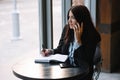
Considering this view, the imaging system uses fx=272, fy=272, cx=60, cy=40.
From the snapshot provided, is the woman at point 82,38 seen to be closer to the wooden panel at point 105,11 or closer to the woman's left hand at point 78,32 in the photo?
the woman's left hand at point 78,32

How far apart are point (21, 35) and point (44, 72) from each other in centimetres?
107

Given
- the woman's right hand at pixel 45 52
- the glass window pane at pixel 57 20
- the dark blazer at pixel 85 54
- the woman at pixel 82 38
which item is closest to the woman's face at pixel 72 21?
the woman at pixel 82 38

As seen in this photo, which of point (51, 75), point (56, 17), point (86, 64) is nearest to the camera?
point (51, 75)

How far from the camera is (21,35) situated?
332 cm

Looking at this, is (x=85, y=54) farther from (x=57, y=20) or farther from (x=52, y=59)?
(x=57, y=20)

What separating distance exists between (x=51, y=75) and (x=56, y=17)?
5.32 ft

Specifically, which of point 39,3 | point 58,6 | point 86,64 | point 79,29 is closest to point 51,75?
point 86,64

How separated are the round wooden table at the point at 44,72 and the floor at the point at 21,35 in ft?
2.31

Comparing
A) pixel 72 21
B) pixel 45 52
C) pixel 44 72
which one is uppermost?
pixel 72 21

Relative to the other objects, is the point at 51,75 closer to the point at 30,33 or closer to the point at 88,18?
the point at 88,18

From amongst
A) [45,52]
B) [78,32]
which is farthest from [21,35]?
[78,32]

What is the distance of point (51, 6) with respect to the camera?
11.5 feet

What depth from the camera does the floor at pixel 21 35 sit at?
10.5 ft

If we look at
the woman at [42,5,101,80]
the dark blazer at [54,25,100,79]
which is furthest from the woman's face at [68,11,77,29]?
the dark blazer at [54,25,100,79]
